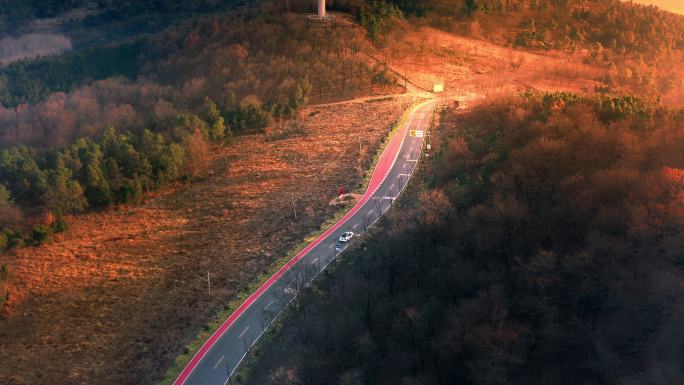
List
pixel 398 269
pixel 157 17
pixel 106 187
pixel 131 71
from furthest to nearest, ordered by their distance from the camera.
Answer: pixel 157 17 < pixel 131 71 < pixel 106 187 < pixel 398 269

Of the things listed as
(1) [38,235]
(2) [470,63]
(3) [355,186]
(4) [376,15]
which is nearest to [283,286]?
(3) [355,186]

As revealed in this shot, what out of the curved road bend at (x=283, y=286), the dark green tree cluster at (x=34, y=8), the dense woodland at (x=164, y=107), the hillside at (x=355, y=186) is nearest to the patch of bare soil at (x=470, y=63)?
the hillside at (x=355, y=186)

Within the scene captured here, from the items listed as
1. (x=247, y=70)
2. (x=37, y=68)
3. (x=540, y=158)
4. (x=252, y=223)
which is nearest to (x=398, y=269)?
(x=540, y=158)

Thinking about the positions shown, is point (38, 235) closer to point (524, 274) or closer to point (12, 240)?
point (12, 240)

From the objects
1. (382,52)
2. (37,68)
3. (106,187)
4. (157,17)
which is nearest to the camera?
(106,187)

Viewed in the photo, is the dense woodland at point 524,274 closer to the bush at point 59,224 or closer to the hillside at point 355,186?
the hillside at point 355,186

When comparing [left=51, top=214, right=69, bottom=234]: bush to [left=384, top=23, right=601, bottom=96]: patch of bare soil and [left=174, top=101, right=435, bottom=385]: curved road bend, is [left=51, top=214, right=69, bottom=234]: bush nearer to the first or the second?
[left=174, top=101, right=435, bottom=385]: curved road bend

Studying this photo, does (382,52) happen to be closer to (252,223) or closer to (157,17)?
(252,223)
